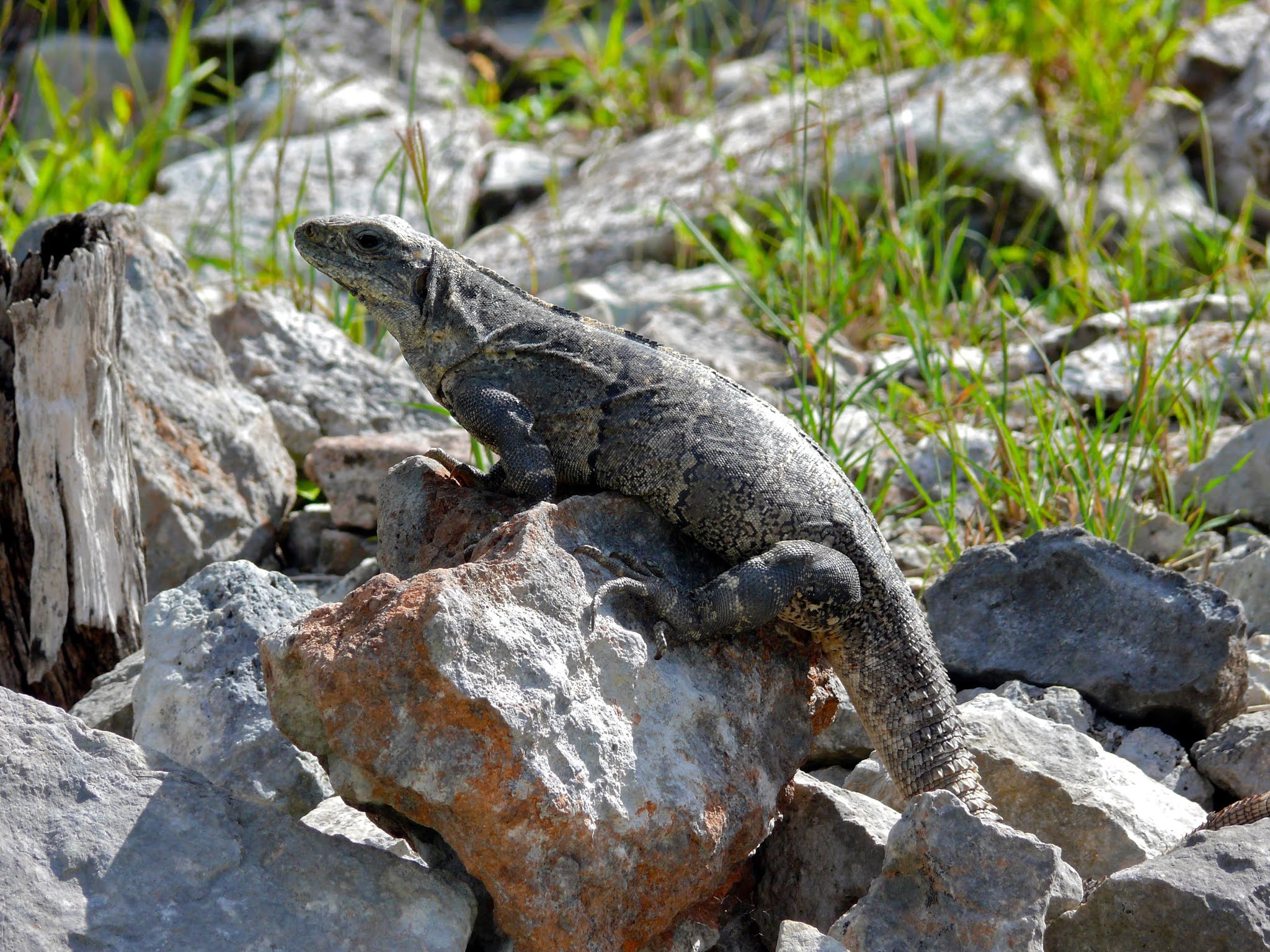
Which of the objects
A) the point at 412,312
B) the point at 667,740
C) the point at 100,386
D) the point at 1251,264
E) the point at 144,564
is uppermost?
the point at 412,312

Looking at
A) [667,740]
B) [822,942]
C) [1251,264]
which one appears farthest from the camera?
[1251,264]

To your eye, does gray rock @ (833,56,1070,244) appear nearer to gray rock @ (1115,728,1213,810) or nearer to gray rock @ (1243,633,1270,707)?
gray rock @ (1243,633,1270,707)

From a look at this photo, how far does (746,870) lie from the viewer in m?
3.83

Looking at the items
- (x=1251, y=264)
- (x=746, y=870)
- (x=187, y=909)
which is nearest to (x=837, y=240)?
(x=1251, y=264)

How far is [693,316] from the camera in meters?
8.39

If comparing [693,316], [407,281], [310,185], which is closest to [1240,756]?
[407,281]

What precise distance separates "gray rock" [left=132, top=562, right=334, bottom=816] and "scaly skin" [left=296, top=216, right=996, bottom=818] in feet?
2.79

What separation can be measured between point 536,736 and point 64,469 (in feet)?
8.65

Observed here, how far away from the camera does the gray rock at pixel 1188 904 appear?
10.3ft

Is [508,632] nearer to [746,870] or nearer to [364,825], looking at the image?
[364,825]

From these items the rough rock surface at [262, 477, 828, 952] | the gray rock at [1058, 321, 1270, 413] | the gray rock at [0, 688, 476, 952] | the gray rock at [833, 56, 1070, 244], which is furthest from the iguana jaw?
the gray rock at [833, 56, 1070, 244]

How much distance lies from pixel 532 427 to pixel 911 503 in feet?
8.44

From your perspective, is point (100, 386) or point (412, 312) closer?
point (412, 312)

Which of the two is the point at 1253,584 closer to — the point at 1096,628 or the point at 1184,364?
the point at 1096,628
